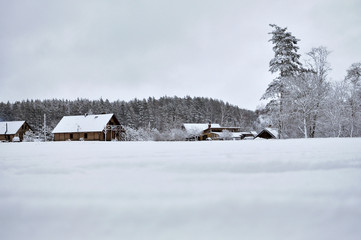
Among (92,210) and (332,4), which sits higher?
(332,4)

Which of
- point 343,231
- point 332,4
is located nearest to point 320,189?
point 343,231

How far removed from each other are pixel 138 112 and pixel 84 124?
36958 mm

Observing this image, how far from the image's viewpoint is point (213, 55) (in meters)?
54.4

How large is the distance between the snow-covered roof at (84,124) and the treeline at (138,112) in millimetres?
24799

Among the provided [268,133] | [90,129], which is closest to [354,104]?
[268,133]

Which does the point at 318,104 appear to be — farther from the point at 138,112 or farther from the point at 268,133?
the point at 138,112

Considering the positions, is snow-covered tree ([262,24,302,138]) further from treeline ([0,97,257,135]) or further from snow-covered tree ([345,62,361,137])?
treeline ([0,97,257,135])

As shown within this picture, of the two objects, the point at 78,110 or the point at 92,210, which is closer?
the point at 92,210

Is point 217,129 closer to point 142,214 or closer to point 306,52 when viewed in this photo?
point 306,52

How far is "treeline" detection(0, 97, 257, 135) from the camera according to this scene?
219 ft

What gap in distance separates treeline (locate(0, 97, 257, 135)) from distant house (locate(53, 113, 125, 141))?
23.5 m

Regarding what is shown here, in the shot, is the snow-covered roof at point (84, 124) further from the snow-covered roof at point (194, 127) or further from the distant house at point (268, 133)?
the distant house at point (268, 133)

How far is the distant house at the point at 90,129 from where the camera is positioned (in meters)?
39.1

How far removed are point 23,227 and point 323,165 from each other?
6.00ft
